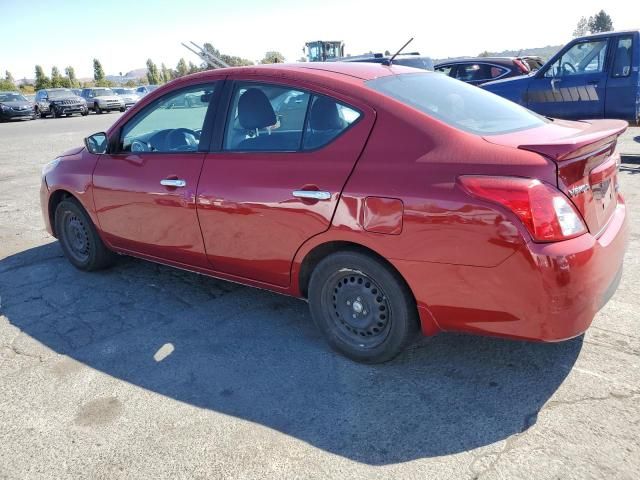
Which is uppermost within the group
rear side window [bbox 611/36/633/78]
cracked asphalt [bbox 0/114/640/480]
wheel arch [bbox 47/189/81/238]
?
rear side window [bbox 611/36/633/78]

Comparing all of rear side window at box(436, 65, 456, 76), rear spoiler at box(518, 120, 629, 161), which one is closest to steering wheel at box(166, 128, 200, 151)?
A: rear spoiler at box(518, 120, 629, 161)

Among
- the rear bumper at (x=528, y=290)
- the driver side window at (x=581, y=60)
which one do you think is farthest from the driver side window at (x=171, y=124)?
the driver side window at (x=581, y=60)

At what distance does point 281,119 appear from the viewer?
3.41 m

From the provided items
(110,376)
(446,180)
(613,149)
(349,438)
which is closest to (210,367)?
(110,376)

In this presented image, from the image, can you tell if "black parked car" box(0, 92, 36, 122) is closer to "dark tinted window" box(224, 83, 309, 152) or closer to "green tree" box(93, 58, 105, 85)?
"dark tinted window" box(224, 83, 309, 152)

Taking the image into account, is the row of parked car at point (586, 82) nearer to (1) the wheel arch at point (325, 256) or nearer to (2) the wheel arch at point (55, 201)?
(2) the wheel arch at point (55, 201)

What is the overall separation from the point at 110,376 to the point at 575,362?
8.67ft

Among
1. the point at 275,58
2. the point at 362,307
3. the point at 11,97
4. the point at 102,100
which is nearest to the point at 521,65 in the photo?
the point at 275,58

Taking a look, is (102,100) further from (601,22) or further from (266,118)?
(601,22)

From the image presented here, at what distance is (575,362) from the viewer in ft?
9.95

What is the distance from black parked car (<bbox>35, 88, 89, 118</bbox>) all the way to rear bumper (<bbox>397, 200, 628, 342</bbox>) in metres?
33.5

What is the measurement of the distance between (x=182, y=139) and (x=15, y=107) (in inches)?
1161

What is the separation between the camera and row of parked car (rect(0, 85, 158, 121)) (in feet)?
94.5

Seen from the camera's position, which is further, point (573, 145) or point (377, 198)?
point (377, 198)
